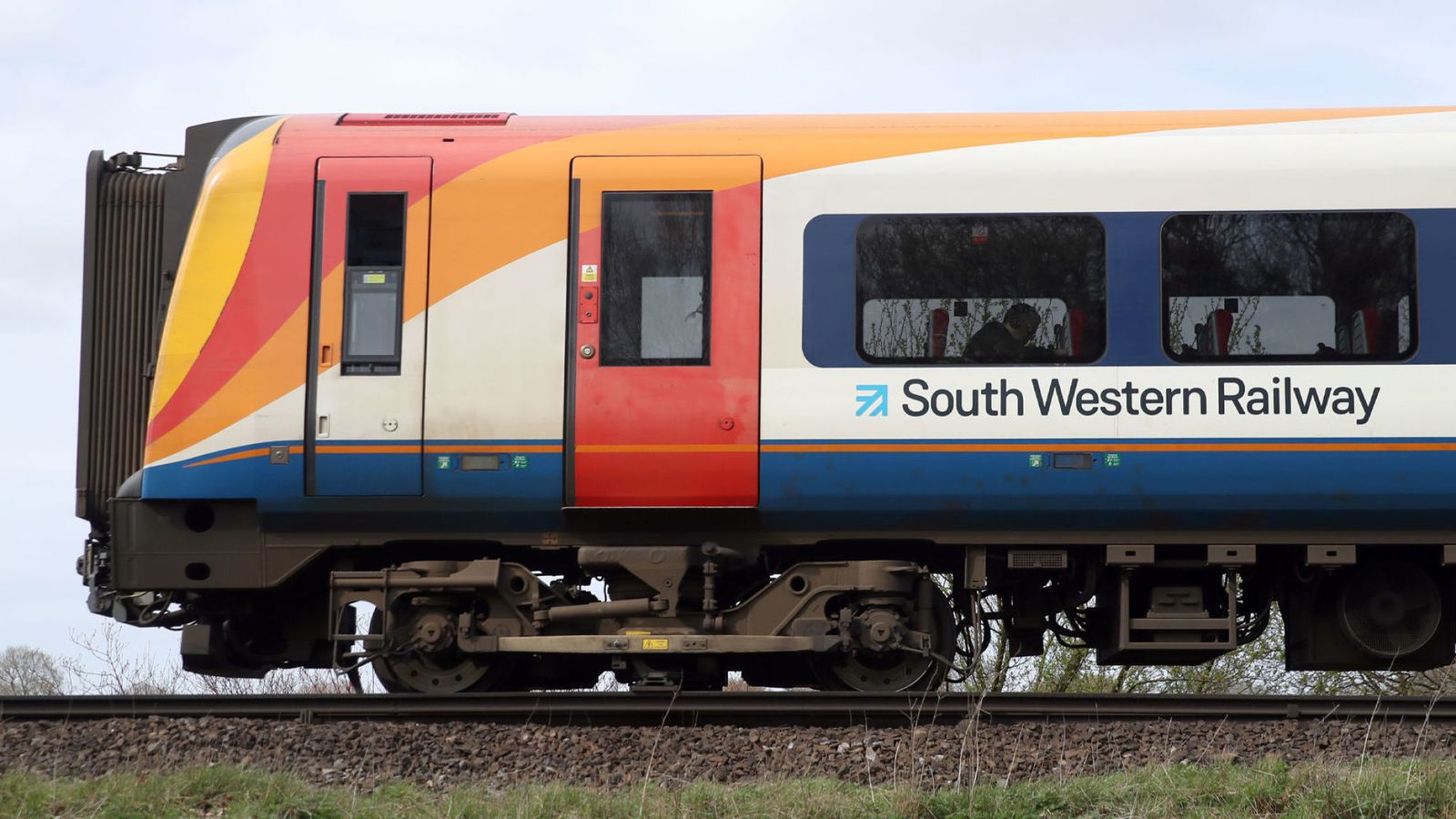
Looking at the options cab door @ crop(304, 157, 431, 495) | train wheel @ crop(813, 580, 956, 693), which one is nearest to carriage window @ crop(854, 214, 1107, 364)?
train wheel @ crop(813, 580, 956, 693)

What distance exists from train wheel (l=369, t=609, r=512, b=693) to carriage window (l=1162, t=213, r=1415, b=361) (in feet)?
14.0

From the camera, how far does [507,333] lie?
809cm

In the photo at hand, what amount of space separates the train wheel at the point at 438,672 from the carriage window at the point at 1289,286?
4.28 m

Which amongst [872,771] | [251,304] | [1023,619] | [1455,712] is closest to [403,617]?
[251,304]

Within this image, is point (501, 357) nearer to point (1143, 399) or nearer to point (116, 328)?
point (116, 328)

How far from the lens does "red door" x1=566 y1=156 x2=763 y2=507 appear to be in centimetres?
797

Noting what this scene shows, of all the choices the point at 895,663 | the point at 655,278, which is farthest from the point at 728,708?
the point at 655,278

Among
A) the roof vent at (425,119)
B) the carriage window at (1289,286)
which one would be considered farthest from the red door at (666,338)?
the carriage window at (1289,286)

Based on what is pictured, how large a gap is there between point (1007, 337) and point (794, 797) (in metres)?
3.11

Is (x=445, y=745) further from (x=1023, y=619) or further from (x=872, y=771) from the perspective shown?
(x=1023, y=619)

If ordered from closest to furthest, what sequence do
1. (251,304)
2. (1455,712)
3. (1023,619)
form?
(1455,712) < (251,304) < (1023,619)

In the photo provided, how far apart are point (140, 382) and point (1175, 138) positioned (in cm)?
633

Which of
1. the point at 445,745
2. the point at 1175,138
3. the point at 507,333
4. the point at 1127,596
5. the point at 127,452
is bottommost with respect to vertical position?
the point at 445,745

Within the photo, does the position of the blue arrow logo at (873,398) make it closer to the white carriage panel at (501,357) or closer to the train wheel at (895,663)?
the train wheel at (895,663)
